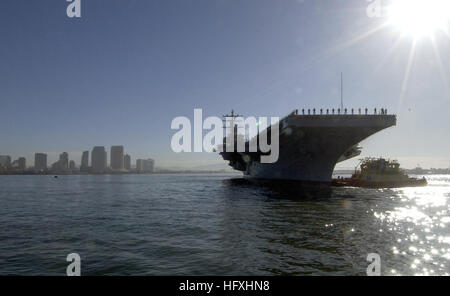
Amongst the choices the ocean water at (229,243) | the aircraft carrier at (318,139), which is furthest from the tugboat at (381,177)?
the ocean water at (229,243)

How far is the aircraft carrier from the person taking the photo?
33531mm

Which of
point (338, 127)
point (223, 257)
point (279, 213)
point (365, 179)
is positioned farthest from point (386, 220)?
point (365, 179)

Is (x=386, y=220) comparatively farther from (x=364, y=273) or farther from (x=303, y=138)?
(x=303, y=138)

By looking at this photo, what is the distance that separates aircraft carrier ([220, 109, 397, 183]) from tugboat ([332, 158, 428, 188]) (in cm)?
787

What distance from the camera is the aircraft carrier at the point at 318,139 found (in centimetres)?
3353

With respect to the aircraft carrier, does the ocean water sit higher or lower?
lower

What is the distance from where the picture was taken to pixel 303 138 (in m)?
37.8

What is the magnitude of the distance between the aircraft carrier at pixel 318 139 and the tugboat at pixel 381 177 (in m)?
7.87

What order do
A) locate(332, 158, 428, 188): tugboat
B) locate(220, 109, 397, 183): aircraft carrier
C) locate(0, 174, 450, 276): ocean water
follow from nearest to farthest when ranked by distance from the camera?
locate(0, 174, 450, 276): ocean water < locate(220, 109, 397, 183): aircraft carrier < locate(332, 158, 428, 188): tugboat

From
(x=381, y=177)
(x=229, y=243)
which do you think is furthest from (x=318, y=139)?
(x=229, y=243)

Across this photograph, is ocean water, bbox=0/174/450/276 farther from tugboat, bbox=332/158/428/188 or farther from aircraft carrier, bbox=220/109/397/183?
tugboat, bbox=332/158/428/188

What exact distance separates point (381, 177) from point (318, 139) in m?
16.2

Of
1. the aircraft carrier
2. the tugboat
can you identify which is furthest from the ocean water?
the tugboat

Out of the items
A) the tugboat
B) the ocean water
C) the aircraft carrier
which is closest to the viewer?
the ocean water
